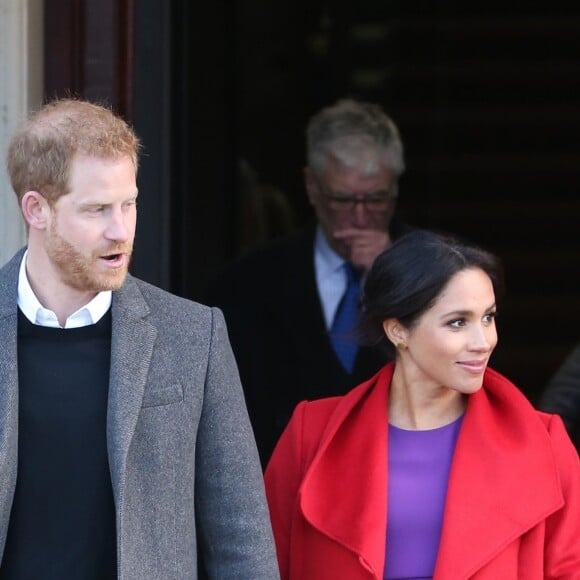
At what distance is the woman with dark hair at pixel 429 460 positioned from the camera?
304cm

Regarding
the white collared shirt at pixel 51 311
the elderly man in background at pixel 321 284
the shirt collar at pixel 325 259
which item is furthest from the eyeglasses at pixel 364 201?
the white collared shirt at pixel 51 311

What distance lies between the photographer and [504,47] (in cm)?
775

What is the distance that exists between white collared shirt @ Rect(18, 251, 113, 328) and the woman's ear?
617 millimetres

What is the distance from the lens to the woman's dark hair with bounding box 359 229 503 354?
3.15 m

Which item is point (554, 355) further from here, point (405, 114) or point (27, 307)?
point (27, 307)

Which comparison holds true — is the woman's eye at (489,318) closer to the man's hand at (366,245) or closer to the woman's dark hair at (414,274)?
the woman's dark hair at (414,274)

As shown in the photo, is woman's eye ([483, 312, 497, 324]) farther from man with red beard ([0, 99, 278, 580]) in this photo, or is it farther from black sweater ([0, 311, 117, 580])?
black sweater ([0, 311, 117, 580])

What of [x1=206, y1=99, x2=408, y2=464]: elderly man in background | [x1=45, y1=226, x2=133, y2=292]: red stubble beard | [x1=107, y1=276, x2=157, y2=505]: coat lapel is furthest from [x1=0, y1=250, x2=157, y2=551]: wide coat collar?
[x1=206, y1=99, x2=408, y2=464]: elderly man in background

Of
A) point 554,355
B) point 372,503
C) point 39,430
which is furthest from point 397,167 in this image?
point 554,355

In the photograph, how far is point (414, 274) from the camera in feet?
10.4

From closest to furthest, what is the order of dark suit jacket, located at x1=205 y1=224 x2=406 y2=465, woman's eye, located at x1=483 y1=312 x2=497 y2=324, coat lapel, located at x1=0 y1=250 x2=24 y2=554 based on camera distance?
1. coat lapel, located at x1=0 y1=250 x2=24 y2=554
2. woman's eye, located at x1=483 y1=312 x2=497 y2=324
3. dark suit jacket, located at x1=205 y1=224 x2=406 y2=465

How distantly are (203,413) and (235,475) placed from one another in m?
0.12

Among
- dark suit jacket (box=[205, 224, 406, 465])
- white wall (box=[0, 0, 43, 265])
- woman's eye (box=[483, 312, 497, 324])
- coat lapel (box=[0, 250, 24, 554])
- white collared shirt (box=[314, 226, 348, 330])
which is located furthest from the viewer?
white collared shirt (box=[314, 226, 348, 330])

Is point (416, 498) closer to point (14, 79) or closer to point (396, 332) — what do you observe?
point (396, 332)
